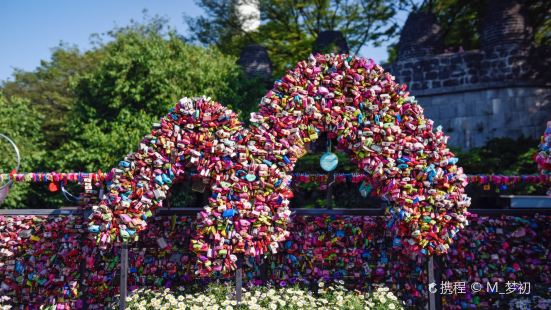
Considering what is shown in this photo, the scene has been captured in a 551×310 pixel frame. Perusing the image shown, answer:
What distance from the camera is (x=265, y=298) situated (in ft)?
16.4

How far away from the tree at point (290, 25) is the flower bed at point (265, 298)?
17745 mm

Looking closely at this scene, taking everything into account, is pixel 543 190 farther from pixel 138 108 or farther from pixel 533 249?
pixel 138 108

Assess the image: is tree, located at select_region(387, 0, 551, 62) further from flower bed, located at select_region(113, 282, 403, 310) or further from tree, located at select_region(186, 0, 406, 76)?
flower bed, located at select_region(113, 282, 403, 310)

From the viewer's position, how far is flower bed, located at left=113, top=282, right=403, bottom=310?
15.7 ft

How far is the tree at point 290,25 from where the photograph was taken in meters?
22.1

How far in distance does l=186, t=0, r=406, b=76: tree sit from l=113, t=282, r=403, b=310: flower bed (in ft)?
58.2

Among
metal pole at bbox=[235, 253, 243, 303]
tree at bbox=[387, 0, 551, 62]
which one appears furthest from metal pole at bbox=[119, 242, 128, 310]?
tree at bbox=[387, 0, 551, 62]

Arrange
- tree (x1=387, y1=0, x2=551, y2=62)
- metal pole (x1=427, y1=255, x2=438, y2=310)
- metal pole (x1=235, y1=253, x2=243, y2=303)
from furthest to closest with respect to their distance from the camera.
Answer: tree (x1=387, y1=0, x2=551, y2=62), metal pole (x1=427, y1=255, x2=438, y2=310), metal pole (x1=235, y1=253, x2=243, y2=303)

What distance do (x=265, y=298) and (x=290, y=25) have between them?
65.7 feet

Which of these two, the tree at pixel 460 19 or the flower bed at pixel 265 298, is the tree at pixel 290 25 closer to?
the tree at pixel 460 19

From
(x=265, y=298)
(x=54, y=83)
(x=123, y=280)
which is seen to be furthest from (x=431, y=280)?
(x=54, y=83)

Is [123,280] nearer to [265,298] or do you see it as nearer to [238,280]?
[238,280]

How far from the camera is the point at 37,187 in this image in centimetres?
1513

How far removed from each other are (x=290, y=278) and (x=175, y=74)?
31.9ft
